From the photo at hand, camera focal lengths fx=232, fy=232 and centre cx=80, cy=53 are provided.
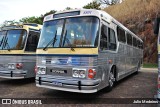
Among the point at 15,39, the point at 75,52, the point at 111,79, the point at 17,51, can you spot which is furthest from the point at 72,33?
the point at 15,39

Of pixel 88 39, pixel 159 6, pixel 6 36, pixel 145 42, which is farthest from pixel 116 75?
pixel 159 6

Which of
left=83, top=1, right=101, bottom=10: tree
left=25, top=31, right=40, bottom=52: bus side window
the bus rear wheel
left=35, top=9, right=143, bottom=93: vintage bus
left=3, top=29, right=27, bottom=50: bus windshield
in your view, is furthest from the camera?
left=83, top=1, right=101, bottom=10: tree

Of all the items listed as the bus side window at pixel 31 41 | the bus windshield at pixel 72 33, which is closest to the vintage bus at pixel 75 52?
the bus windshield at pixel 72 33

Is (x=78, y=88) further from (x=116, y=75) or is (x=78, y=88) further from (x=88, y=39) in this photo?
(x=116, y=75)

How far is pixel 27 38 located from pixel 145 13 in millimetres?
22383

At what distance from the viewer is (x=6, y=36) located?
1115 cm

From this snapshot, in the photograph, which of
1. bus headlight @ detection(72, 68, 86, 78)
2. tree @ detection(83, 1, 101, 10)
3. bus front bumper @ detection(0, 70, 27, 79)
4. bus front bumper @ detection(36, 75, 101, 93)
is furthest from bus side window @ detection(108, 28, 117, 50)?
Answer: tree @ detection(83, 1, 101, 10)

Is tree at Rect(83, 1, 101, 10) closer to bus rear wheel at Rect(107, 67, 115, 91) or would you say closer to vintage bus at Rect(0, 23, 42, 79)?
vintage bus at Rect(0, 23, 42, 79)

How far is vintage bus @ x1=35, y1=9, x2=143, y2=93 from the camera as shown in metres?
7.42

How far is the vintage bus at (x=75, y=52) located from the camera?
742cm

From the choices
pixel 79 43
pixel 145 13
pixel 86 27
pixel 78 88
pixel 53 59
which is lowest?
pixel 78 88

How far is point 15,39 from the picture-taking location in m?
10.9

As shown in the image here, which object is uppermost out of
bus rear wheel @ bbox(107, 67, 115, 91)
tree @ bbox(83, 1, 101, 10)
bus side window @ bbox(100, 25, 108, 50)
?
tree @ bbox(83, 1, 101, 10)

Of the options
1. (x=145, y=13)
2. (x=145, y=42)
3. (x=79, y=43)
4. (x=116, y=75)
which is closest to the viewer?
(x=79, y=43)
